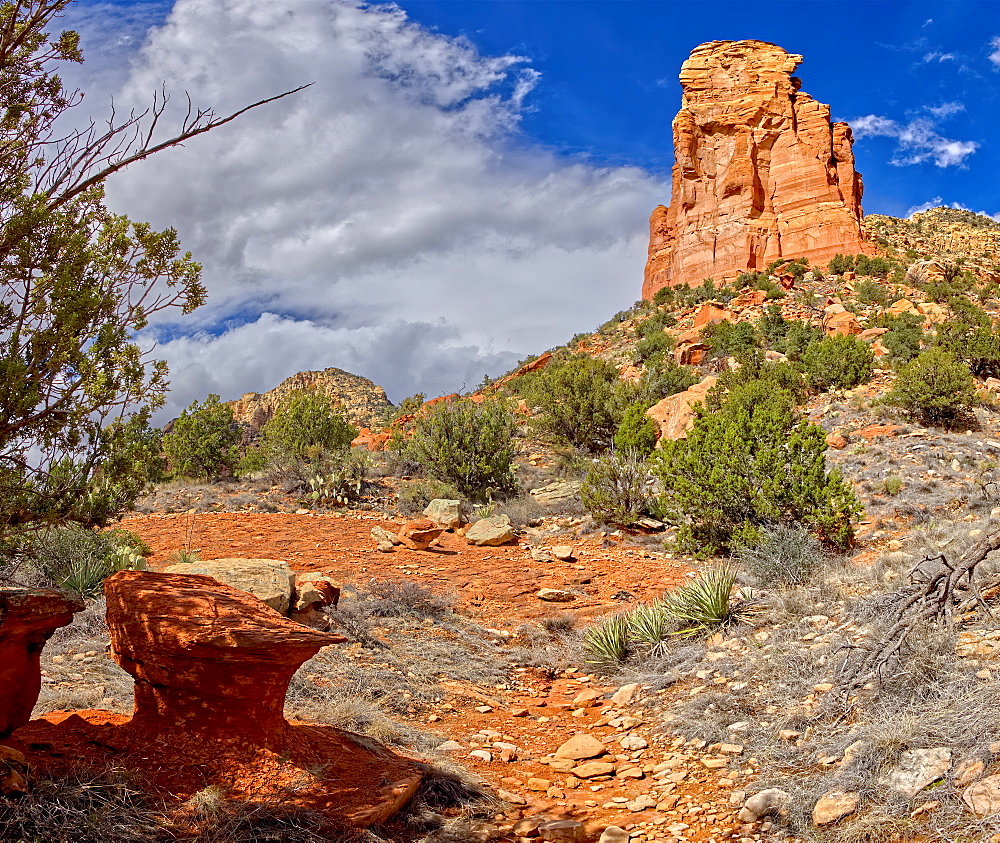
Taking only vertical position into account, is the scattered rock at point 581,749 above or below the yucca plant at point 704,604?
below

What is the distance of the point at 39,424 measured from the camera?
3.96 meters

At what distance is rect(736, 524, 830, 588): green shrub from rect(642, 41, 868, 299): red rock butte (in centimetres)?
4351

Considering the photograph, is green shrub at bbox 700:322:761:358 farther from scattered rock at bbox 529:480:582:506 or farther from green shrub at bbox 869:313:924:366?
scattered rock at bbox 529:480:582:506

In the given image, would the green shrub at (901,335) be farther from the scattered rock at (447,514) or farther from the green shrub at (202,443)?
the green shrub at (202,443)

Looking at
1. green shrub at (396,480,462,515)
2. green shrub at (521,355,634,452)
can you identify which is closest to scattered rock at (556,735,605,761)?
green shrub at (396,480,462,515)

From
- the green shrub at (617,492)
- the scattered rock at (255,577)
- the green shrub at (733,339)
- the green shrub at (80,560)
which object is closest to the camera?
the scattered rock at (255,577)

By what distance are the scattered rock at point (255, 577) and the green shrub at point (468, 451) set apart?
9.67 meters

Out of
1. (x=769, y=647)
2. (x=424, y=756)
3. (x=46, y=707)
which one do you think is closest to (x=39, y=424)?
(x=46, y=707)

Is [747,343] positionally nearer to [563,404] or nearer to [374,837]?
[563,404]

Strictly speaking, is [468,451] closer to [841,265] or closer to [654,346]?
[654,346]

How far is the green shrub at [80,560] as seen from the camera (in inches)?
315

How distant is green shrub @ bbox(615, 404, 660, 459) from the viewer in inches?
658

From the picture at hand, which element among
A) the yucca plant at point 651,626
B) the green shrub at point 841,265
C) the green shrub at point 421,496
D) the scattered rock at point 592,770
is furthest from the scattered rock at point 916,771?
the green shrub at point 841,265

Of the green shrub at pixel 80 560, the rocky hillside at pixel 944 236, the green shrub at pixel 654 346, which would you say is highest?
the rocky hillside at pixel 944 236
